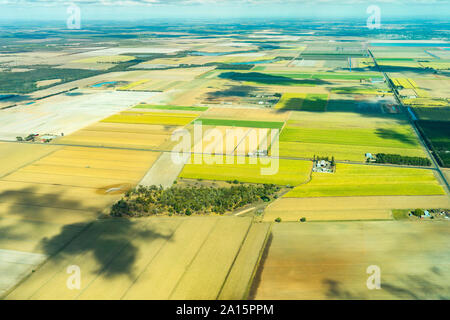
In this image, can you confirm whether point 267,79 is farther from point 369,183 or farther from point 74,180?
point 74,180

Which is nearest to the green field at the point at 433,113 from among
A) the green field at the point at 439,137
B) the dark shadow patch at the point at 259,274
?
the green field at the point at 439,137

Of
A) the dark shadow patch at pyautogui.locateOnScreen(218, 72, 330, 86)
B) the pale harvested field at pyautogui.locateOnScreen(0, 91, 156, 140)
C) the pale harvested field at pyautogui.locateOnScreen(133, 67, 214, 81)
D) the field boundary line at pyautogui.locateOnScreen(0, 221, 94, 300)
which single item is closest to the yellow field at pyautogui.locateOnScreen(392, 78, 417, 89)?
the dark shadow patch at pyautogui.locateOnScreen(218, 72, 330, 86)

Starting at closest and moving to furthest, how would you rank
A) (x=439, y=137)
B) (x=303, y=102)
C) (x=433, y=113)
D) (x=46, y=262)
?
(x=46, y=262), (x=439, y=137), (x=433, y=113), (x=303, y=102)

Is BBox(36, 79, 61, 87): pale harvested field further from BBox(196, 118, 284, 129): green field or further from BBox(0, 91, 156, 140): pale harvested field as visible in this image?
BBox(196, 118, 284, 129): green field

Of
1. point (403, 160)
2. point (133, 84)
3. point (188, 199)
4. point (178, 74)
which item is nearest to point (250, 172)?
point (188, 199)

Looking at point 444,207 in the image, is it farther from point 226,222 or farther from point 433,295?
point 226,222

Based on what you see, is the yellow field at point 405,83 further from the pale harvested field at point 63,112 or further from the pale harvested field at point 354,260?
the pale harvested field at point 354,260
